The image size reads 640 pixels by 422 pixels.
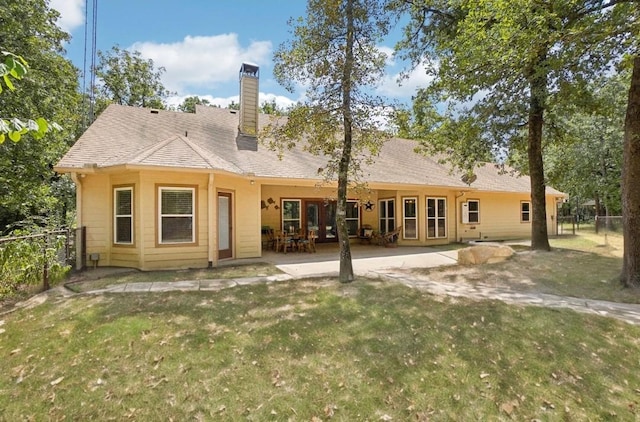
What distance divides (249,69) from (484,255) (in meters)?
10.8

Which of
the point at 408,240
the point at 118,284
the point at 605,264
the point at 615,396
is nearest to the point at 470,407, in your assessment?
the point at 615,396

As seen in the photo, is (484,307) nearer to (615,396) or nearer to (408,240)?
(615,396)

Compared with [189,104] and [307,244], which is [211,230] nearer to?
[307,244]

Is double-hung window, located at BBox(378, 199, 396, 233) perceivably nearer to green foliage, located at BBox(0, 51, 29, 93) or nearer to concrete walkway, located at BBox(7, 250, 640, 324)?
concrete walkway, located at BBox(7, 250, 640, 324)

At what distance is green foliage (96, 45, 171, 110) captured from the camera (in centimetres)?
2362

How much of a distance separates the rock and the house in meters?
4.03

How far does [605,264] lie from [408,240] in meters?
6.46

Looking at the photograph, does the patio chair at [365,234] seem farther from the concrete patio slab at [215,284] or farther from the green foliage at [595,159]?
the green foliage at [595,159]

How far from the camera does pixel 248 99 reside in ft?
43.7

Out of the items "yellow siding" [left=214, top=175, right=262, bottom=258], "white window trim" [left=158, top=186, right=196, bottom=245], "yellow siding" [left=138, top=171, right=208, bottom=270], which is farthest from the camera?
"yellow siding" [left=214, top=175, right=262, bottom=258]

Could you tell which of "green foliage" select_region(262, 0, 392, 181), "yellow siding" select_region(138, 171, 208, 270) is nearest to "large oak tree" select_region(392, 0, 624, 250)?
"green foliage" select_region(262, 0, 392, 181)

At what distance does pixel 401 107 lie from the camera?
694 cm

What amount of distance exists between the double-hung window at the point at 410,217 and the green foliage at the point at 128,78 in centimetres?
2073

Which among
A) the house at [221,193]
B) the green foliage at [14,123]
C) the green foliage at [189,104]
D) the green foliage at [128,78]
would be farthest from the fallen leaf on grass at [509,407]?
the green foliage at [189,104]
